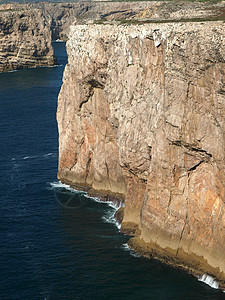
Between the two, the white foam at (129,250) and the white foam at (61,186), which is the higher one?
the white foam at (129,250)

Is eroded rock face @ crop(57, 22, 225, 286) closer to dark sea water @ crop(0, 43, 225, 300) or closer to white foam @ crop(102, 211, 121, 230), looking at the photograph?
white foam @ crop(102, 211, 121, 230)

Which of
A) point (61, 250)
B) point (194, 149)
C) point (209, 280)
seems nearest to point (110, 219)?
point (61, 250)

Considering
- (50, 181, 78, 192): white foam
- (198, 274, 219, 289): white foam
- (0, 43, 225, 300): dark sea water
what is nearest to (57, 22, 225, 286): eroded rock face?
(198, 274, 219, 289): white foam

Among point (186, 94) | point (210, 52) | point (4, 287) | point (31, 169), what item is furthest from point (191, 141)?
point (31, 169)

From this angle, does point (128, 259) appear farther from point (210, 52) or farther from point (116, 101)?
point (210, 52)

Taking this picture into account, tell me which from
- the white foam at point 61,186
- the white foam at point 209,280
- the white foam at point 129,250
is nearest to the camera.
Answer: the white foam at point 209,280

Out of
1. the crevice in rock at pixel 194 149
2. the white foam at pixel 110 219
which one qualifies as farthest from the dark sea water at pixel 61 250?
the crevice in rock at pixel 194 149

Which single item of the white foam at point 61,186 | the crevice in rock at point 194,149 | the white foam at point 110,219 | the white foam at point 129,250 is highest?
the crevice in rock at point 194,149

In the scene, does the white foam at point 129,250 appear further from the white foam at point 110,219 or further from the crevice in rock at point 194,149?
the crevice in rock at point 194,149
